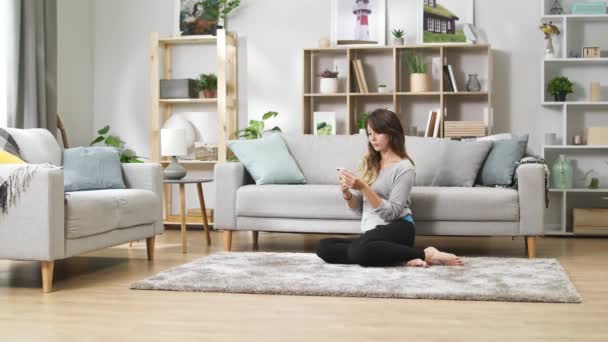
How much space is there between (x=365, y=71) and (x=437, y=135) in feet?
2.99

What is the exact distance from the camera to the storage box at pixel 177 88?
6762mm

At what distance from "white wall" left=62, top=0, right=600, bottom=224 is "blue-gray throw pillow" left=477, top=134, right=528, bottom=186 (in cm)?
165

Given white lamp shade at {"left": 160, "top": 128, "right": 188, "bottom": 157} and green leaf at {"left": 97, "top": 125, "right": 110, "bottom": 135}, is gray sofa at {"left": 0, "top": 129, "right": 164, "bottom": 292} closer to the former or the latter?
white lamp shade at {"left": 160, "top": 128, "right": 188, "bottom": 157}

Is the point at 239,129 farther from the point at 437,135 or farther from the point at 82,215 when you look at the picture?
the point at 82,215

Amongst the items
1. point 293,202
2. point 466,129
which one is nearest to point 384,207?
point 293,202

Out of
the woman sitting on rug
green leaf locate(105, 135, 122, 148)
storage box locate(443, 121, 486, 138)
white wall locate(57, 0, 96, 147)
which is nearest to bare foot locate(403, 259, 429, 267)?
the woman sitting on rug

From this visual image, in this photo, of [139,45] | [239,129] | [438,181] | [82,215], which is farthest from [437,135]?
[82,215]

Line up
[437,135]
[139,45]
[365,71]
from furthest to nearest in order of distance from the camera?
1. [139,45]
2. [365,71]
3. [437,135]

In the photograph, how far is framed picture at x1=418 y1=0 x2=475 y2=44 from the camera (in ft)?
21.4

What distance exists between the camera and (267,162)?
5113 mm

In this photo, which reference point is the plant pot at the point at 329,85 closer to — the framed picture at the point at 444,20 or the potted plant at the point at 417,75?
the potted plant at the point at 417,75

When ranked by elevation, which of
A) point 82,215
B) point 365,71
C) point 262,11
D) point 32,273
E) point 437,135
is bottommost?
point 32,273

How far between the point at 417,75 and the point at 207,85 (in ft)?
6.07

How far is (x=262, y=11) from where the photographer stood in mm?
6934
